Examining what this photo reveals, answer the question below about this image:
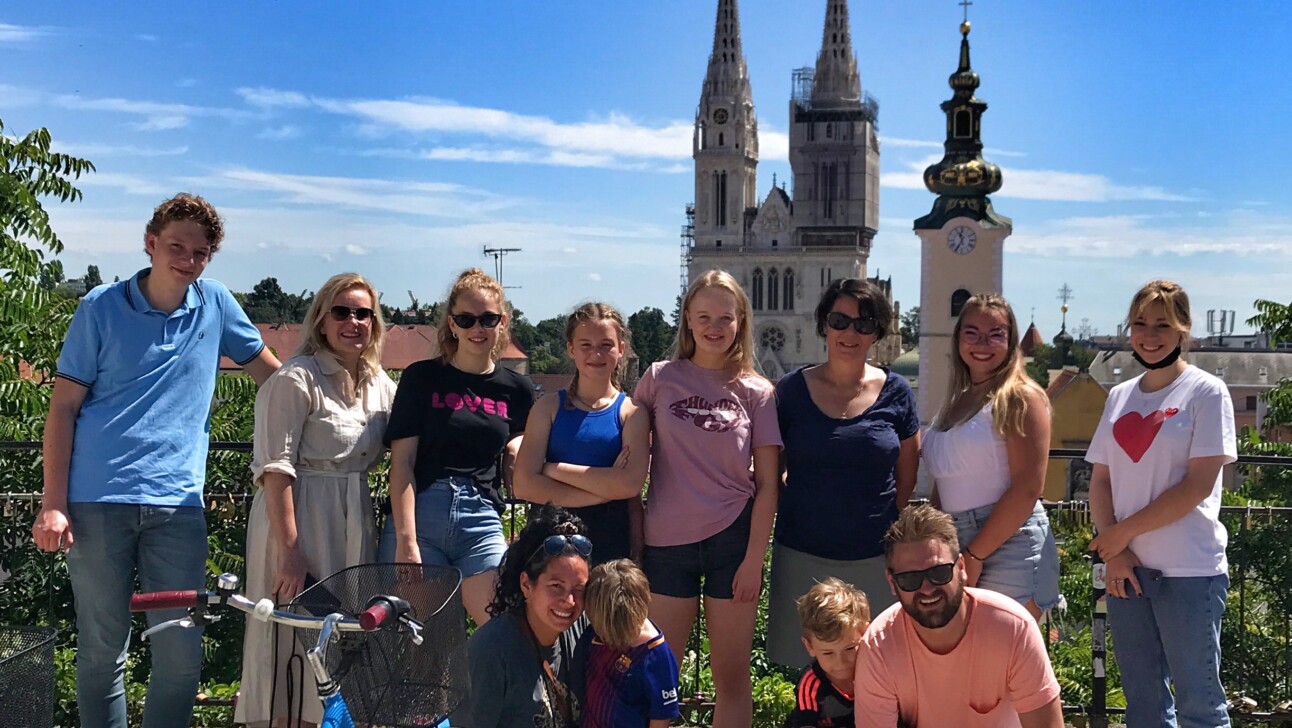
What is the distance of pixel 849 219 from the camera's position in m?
120

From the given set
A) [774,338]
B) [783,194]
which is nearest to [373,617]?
[774,338]

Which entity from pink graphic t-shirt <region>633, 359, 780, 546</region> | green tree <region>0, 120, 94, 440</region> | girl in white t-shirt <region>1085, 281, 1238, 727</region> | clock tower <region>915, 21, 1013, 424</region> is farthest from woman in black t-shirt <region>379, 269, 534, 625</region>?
clock tower <region>915, 21, 1013, 424</region>

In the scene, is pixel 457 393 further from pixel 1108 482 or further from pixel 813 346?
pixel 813 346

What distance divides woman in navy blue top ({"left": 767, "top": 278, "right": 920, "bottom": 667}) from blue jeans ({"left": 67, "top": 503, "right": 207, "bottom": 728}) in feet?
5.95

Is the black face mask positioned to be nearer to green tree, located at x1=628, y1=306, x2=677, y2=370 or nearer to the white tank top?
the white tank top

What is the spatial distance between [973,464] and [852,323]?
1.88 feet

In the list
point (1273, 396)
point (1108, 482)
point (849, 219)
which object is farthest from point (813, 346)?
point (1108, 482)

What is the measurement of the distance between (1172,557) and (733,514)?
1.31 meters

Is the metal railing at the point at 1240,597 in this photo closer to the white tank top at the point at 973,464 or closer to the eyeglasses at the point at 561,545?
the white tank top at the point at 973,464

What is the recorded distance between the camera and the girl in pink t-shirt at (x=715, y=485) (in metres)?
3.87

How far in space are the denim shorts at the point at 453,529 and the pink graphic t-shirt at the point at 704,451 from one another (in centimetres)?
52

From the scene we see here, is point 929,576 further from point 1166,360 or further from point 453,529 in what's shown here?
point 453,529

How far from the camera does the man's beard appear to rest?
3.12 metres

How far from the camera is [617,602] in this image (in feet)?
10.5
